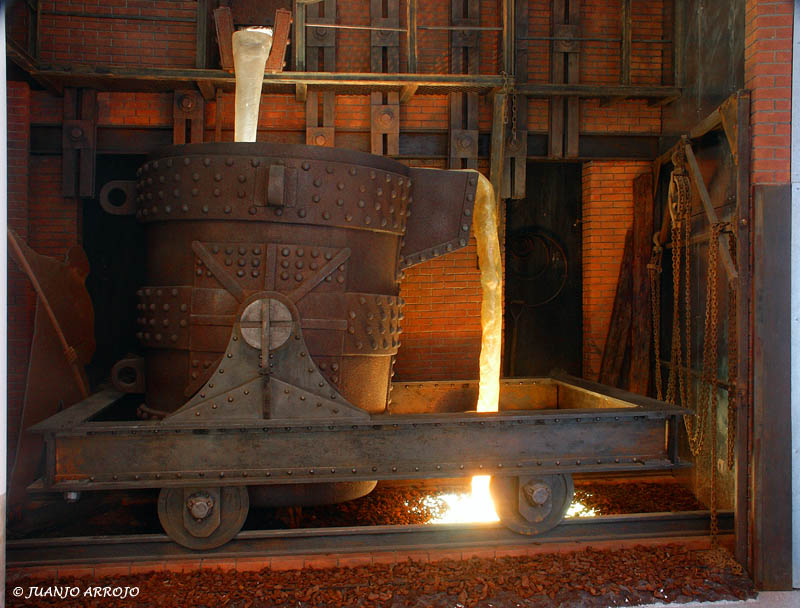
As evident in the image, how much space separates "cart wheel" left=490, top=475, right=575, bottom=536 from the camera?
416 cm

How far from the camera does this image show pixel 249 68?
15.5ft

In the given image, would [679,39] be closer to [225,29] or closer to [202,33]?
[225,29]

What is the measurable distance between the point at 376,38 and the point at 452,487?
4.53m

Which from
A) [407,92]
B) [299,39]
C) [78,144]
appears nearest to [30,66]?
[78,144]

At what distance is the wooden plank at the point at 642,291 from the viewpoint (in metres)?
6.20

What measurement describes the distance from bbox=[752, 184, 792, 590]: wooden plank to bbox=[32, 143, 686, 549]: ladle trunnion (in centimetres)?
53

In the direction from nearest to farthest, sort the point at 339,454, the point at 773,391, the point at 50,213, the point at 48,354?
the point at 339,454
the point at 773,391
the point at 48,354
the point at 50,213

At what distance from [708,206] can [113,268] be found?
5.92m

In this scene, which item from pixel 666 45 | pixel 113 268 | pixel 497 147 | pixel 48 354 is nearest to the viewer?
pixel 48 354

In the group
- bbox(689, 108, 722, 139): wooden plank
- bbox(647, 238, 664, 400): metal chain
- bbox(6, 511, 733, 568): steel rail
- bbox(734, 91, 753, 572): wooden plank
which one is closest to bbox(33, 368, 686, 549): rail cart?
bbox(6, 511, 733, 568): steel rail

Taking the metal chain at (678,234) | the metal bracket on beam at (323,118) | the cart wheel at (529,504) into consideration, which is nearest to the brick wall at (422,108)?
the metal bracket on beam at (323,118)

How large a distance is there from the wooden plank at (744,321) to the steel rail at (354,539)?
37cm

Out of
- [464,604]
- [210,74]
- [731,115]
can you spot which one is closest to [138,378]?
[464,604]

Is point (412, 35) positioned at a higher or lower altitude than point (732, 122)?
higher
